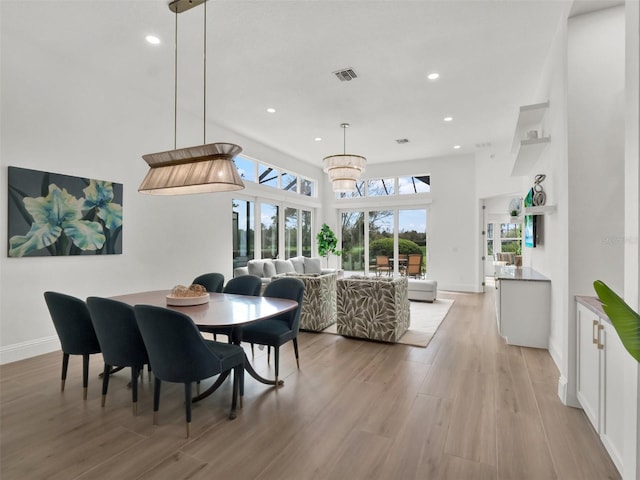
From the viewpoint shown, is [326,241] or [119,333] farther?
[326,241]

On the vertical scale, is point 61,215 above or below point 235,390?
above

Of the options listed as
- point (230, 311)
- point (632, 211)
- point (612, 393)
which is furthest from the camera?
point (230, 311)

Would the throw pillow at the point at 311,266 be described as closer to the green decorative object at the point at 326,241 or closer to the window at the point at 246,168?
the green decorative object at the point at 326,241

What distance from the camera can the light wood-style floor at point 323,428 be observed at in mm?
1967

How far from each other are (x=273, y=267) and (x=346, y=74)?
3.88 metres

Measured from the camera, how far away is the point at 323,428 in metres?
2.39

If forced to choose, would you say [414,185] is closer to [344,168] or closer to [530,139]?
[344,168]

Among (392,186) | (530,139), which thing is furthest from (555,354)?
(392,186)

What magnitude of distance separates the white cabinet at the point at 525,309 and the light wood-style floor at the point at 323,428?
0.59 m

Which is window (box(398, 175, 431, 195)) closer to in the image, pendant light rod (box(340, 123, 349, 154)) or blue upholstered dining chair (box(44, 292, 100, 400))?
pendant light rod (box(340, 123, 349, 154))

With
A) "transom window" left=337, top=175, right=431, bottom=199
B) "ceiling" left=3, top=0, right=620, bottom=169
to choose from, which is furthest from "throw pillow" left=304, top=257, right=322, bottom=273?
"ceiling" left=3, top=0, right=620, bottom=169

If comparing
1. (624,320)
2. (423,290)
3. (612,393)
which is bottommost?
(423,290)

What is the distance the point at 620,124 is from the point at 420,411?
2725 millimetres

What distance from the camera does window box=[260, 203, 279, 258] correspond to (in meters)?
7.78
